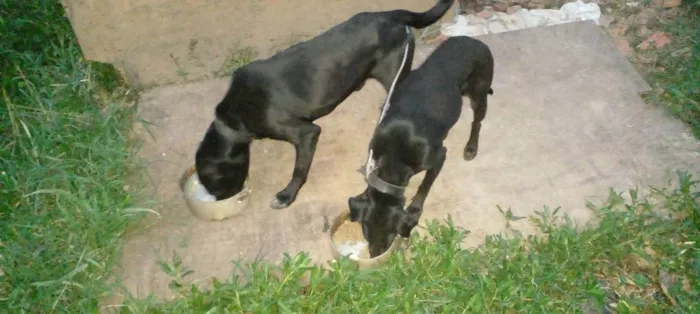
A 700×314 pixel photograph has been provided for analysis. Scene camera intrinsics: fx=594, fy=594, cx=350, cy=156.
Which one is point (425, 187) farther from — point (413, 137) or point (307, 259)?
point (307, 259)

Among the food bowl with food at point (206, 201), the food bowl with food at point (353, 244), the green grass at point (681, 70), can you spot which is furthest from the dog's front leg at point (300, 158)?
the green grass at point (681, 70)

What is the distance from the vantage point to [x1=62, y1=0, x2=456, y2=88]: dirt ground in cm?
399

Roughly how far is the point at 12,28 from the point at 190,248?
97.9 inches

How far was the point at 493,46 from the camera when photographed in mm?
4473

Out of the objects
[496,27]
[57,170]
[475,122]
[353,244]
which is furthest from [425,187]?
[57,170]

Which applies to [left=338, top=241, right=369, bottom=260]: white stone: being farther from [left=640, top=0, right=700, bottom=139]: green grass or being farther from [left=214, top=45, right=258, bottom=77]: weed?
[left=640, top=0, right=700, bottom=139]: green grass

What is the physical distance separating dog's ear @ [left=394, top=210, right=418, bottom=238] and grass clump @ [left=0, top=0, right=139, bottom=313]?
59.2 inches

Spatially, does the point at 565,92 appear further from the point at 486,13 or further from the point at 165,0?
the point at 165,0

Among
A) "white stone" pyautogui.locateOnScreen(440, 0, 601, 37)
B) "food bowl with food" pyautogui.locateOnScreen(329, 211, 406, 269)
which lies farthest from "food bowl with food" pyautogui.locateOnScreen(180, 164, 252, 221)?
"white stone" pyautogui.locateOnScreen(440, 0, 601, 37)

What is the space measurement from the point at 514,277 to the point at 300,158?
1.31m

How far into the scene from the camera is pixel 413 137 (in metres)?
2.96

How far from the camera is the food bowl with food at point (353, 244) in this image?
118 inches

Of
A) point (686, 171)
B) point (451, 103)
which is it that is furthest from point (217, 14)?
point (686, 171)

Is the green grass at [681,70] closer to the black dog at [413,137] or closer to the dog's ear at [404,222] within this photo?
the black dog at [413,137]
